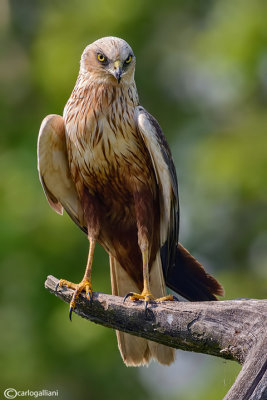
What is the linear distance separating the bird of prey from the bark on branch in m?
0.40

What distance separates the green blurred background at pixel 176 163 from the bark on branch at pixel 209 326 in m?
4.27

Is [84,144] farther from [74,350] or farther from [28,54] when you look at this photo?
[28,54]

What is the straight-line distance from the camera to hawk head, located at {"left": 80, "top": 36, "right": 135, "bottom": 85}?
6.35m

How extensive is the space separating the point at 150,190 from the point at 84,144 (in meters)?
0.53

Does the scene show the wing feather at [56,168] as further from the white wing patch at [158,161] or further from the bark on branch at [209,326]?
the bark on branch at [209,326]

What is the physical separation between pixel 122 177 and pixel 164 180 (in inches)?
10.8

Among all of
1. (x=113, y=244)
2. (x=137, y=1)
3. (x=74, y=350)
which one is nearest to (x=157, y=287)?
(x=113, y=244)

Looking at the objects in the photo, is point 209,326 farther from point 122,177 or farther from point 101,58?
point 101,58

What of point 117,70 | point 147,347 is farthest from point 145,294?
point 117,70

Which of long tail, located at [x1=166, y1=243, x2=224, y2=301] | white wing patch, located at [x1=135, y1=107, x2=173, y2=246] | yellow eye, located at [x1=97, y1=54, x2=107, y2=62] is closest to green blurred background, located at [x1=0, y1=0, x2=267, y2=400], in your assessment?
long tail, located at [x1=166, y1=243, x2=224, y2=301]

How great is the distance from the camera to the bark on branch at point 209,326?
4.93 metres

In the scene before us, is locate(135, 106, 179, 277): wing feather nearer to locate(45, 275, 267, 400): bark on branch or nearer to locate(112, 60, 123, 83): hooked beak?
locate(112, 60, 123, 83): hooked beak

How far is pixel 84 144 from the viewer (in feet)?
20.7

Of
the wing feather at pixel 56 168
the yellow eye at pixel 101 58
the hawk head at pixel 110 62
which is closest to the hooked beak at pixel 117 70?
the hawk head at pixel 110 62
